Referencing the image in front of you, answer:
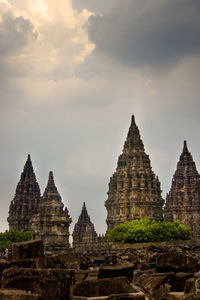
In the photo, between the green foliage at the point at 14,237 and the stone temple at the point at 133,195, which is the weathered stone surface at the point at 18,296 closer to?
the stone temple at the point at 133,195

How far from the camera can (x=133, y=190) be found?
2894 inches

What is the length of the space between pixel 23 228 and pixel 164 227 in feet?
119

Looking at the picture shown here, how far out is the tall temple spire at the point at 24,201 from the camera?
82625mm

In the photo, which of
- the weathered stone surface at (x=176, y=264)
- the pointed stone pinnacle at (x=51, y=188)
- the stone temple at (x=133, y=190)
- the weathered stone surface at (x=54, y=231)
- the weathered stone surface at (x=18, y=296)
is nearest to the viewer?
the weathered stone surface at (x=18, y=296)

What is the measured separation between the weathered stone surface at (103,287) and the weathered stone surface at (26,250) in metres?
3.13

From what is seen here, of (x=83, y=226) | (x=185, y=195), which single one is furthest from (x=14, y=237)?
(x=185, y=195)

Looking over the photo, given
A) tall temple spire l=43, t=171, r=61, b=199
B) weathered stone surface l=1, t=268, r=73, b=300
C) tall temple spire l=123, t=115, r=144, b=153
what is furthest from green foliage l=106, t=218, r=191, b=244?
weathered stone surface l=1, t=268, r=73, b=300

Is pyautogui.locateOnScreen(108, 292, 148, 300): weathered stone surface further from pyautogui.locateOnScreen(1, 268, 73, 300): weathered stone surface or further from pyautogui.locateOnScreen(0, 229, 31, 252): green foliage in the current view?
pyautogui.locateOnScreen(0, 229, 31, 252): green foliage

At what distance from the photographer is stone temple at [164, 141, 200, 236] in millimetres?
82438

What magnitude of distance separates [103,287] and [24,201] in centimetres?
7757

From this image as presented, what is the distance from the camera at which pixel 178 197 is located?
84500 millimetres

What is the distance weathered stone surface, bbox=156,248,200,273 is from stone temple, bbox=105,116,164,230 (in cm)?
6117

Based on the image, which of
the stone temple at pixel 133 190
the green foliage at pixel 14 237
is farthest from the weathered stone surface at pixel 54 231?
the stone temple at pixel 133 190

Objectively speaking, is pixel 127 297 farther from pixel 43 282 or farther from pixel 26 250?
pixel 26 250
